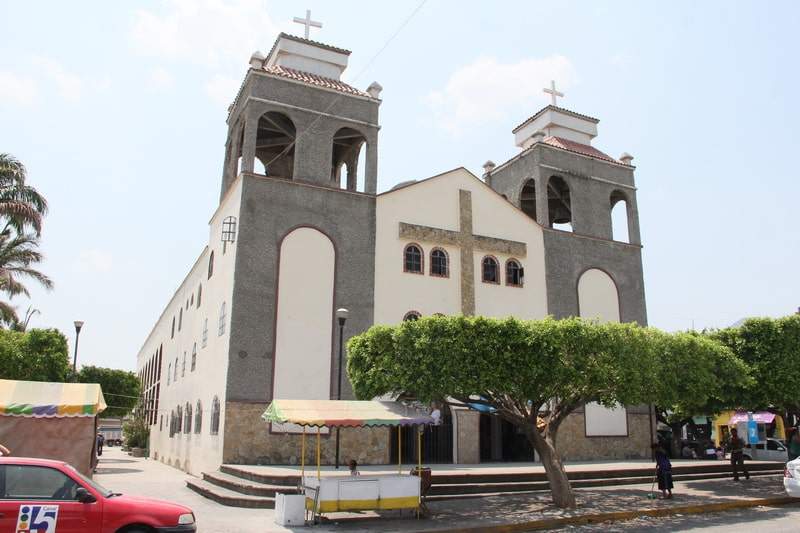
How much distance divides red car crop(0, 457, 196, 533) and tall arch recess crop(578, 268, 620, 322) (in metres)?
20.7

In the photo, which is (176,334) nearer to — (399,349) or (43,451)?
(43,451)

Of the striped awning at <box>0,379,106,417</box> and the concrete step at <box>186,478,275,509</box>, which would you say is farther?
the striped awning at <box>0,379,106,417</box>

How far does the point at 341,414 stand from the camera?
41.2 feet

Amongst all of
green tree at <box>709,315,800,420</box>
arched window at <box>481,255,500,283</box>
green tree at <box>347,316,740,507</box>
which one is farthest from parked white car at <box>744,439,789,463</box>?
green tree at <box>347,316,740,507</box>

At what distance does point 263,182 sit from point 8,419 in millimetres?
10375

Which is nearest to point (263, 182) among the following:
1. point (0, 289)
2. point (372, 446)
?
point (372, 446)

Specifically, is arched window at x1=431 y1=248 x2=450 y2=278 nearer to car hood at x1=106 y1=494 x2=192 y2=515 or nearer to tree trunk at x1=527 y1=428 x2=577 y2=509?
tree trunk at x1=527 y1=428 x2=577 y2=509

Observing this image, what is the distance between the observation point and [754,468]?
23.3 metres

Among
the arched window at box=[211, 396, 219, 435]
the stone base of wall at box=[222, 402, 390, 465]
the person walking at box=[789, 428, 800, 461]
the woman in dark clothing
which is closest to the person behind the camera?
the woman in dark clothing

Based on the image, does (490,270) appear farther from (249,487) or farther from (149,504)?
(149,504)

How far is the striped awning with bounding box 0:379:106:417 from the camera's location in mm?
14844

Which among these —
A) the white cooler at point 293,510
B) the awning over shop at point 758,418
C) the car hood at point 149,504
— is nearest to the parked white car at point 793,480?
the white cooler at point 293,510

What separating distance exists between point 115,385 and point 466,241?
30832 millimetres

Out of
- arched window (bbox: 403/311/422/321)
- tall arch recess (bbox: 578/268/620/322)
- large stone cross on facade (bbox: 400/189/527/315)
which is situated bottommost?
arched window (bbox: 403/311/422/321)
